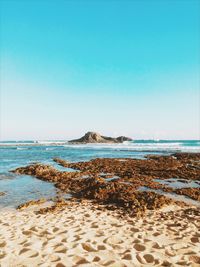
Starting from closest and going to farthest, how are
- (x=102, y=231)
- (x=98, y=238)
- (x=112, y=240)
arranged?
(x=112, y=240)
(x=98, y=238)
(x=102, y=231)

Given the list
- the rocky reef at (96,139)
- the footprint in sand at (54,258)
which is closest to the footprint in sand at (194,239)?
the footprint in sand at (54,258)

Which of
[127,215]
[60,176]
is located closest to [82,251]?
[127,215]

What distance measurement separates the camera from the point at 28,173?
52.2 feet

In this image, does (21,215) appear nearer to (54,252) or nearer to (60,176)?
(54,252)

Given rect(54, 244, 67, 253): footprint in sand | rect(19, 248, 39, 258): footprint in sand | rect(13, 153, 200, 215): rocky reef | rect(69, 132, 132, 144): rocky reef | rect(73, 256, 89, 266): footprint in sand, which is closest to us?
rect(73, 256, 89, 266): footprint in sand

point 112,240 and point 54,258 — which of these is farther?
point 112,240

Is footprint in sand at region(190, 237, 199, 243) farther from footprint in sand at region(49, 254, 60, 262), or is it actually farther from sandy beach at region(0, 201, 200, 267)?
footprint in sand at region(49, 254, 60, 262)

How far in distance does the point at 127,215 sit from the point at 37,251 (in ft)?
10.6

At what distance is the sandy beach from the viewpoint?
4.49 meters

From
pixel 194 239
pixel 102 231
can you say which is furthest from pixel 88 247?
pixel 194 239

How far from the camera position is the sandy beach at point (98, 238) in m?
4.49

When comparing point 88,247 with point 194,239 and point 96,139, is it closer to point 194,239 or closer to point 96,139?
point 194,239

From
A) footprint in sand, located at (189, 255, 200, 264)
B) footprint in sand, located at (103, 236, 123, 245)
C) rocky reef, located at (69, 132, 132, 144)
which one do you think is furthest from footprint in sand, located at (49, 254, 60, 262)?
rocky reef, located at (69, 132, 132, 144)

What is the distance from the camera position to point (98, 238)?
5.49 meters
